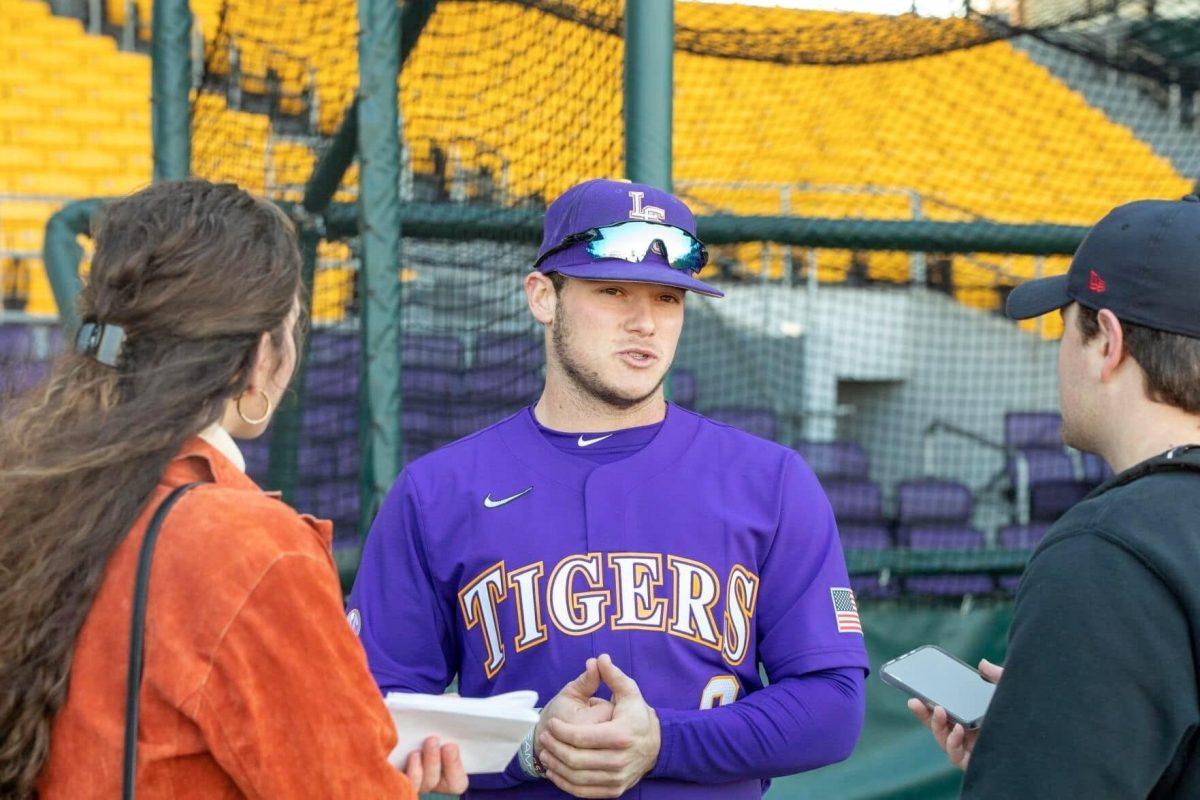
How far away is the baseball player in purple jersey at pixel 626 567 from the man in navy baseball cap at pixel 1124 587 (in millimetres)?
563

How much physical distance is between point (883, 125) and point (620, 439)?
10432 mm

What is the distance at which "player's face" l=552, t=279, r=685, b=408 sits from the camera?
2.09 meters

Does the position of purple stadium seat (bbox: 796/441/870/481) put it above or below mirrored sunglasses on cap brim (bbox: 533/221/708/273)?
below

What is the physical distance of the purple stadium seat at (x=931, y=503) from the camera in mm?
7098

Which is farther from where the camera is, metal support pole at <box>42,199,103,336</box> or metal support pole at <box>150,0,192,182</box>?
metal support pole at <box>150,0,192,182</box>

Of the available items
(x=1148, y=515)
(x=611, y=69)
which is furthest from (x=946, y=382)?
(x=1148, y=515)

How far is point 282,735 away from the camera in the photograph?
3.98 feet

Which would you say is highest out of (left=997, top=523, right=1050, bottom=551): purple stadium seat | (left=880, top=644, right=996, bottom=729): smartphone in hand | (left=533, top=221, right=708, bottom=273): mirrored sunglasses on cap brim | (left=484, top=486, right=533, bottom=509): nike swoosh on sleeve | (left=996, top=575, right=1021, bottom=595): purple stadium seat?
(left=533, top=221, right=708, bottom=273): mirrored sunglasses on cap brim

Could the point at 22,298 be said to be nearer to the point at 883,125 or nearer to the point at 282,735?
the point at 883,125

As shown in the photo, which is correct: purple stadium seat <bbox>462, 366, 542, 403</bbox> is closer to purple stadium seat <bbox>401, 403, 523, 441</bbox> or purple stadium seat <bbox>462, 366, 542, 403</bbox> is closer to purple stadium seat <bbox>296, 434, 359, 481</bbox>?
purple stadium seat <bbox>401, 403, 523, 441</bbox>

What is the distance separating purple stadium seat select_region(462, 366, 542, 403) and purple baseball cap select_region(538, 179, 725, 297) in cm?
245

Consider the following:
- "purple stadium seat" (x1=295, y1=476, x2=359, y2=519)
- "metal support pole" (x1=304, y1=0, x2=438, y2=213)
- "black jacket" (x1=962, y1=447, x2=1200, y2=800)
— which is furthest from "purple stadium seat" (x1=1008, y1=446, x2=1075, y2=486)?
"black jacket" (x1=962, y1=447, x2=1200, y2=800)

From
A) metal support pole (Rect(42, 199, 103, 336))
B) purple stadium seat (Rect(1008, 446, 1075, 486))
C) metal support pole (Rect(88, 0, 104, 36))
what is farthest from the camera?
metal support pole (Rect(88, 0, 104, 36))

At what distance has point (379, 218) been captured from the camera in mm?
2912
